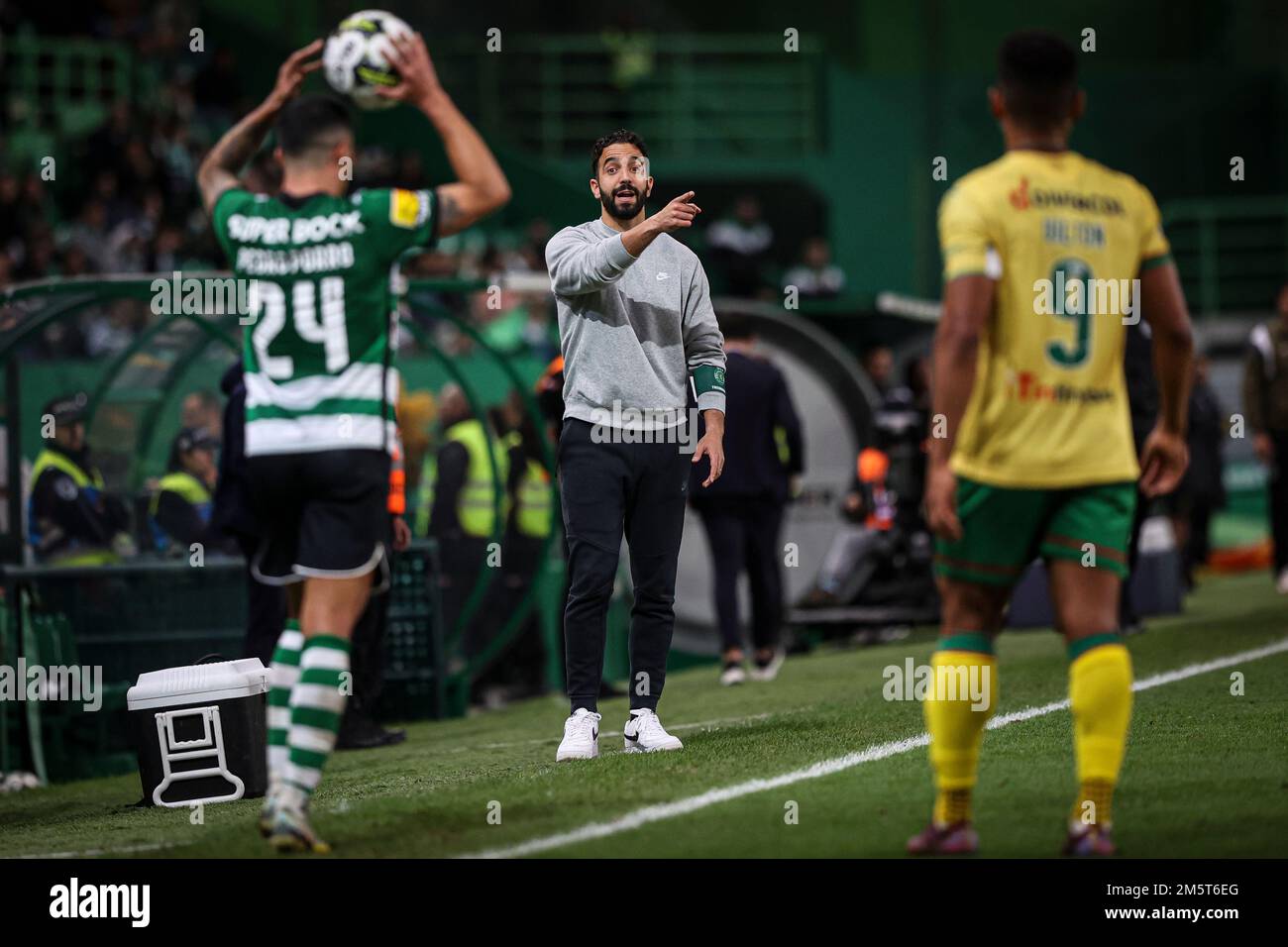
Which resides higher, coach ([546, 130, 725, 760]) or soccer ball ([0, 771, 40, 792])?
coach ([546, 130, 725, 760])

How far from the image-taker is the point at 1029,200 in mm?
5227

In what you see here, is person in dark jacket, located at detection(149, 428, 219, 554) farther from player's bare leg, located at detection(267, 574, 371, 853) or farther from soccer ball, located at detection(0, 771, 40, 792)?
player's bare leg, located at detection(267, 574, 371, 853)

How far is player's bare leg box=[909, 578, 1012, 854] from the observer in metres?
5.27

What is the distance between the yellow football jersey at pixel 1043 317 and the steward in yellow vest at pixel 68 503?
22.8 feet

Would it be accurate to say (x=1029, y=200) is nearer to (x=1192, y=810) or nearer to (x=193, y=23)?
(x=1192, y=810)

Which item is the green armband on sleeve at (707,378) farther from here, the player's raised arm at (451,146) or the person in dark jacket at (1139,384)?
the person in dark jacket at (1139,384)

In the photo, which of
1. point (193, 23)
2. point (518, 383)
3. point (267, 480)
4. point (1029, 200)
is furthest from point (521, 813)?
point (193, 23)

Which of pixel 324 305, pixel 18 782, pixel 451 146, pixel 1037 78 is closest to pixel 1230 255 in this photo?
pixel 18 782

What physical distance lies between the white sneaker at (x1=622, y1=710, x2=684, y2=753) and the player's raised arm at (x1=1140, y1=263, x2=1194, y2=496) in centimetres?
241

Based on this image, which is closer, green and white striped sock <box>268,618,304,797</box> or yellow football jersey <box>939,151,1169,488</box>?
yellow football jersey <box>939,151,1169,488</box>

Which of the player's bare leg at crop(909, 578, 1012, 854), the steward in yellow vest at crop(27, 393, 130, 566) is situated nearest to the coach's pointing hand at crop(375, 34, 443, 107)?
the player's bare leg at crop(909, 578, 1012, 854)

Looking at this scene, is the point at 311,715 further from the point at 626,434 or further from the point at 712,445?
the point at 712,445

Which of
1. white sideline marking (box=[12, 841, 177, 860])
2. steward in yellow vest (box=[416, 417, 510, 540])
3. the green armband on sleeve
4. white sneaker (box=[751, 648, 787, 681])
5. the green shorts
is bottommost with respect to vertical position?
white sneaker (box=[751, 648, 787, 681])
